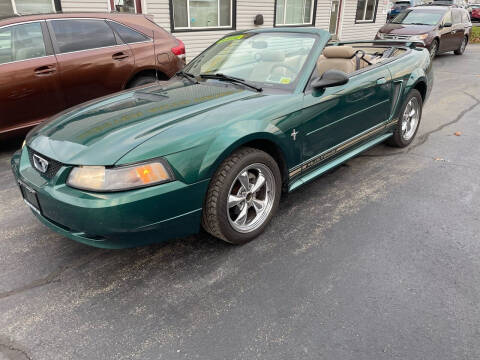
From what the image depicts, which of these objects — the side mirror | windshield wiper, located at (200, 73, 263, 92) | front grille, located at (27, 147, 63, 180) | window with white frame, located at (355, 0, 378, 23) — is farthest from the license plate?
window with white frame, located at (355, 0, 378, 23)

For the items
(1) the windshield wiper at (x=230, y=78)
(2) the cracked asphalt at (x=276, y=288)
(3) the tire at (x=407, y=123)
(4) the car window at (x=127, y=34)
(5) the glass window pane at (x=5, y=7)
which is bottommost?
(2) the cracked asphalt at (x=276, y=288)

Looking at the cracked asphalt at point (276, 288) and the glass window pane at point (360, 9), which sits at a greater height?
the glass window pane at point (360, 9)

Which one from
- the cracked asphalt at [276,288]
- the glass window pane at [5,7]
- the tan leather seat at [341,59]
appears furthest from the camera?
the glass window pane at [5,7]

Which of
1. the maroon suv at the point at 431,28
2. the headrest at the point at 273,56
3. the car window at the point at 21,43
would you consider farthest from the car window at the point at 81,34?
the maroon suv at the point at 431,28

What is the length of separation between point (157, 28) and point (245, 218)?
4115 mm

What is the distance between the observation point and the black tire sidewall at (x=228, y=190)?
2596 millimetres

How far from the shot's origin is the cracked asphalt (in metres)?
2.08

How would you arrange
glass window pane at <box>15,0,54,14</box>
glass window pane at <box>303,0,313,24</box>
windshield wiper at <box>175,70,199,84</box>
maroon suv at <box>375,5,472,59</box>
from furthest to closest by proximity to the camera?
glass window pane at <box>303,0,313,24</box>, maroon suv at <box>375,5,472,59</box>, glass window pane at <box>15,0,54,14</box>, windshield wiper at <box>175,70,199,84</box>

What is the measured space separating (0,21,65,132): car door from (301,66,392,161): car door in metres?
3.33

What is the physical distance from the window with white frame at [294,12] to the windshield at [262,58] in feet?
33.5

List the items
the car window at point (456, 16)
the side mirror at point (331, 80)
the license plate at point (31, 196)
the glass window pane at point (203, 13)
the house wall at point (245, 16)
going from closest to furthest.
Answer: the license plate at point (31, 196), the side mirror at point (331, 80), the house wall at point (245, 16), the glass window pane at point (203, 13), the car window at point (456, 16)

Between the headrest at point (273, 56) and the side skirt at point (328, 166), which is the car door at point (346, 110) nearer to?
the side skirt at point (328, 166)

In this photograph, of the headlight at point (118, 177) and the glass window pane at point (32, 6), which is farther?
the glass window pane at point (32, 6)

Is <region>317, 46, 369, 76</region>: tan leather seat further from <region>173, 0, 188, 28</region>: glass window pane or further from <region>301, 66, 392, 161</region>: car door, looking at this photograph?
<region>173, 0, 188, 28</region>: glass window pane
